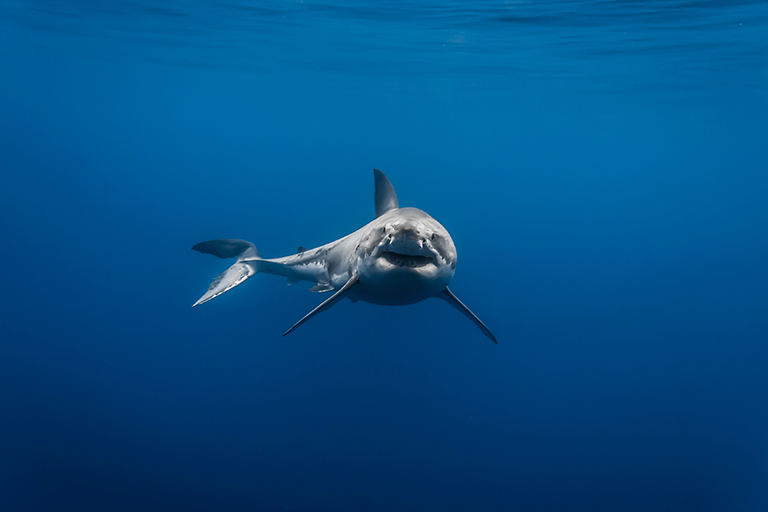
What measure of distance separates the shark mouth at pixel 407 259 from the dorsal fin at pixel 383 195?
2427 mm

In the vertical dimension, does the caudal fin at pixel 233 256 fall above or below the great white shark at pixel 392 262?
below

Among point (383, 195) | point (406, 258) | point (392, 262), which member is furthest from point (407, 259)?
point (383, 195)

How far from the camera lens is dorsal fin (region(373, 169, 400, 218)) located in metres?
6.85

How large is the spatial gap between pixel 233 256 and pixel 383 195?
3262mm

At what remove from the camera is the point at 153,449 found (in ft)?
36.9

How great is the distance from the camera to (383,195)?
274 inches

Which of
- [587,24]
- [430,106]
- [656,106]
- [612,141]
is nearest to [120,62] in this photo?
[430,106]

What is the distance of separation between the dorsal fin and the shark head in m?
1.82

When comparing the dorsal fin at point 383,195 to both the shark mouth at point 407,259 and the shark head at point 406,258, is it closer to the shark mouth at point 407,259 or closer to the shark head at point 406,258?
the shark head at point 406,258

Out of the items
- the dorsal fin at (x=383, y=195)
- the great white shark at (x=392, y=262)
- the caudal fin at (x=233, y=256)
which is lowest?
the caudal fin at (x=233, y=256)

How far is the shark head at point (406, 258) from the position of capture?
4.30m

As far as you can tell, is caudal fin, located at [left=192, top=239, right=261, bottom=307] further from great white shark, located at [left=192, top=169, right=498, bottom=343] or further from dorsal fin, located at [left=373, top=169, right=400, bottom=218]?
dorsal fin, located at [left=373, top=169, right=400, bottom=218]

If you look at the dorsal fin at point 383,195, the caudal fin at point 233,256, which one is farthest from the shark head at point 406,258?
the caudal fin at point 233,256

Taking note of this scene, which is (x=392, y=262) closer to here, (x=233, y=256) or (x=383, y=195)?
(x=383, y=195)
